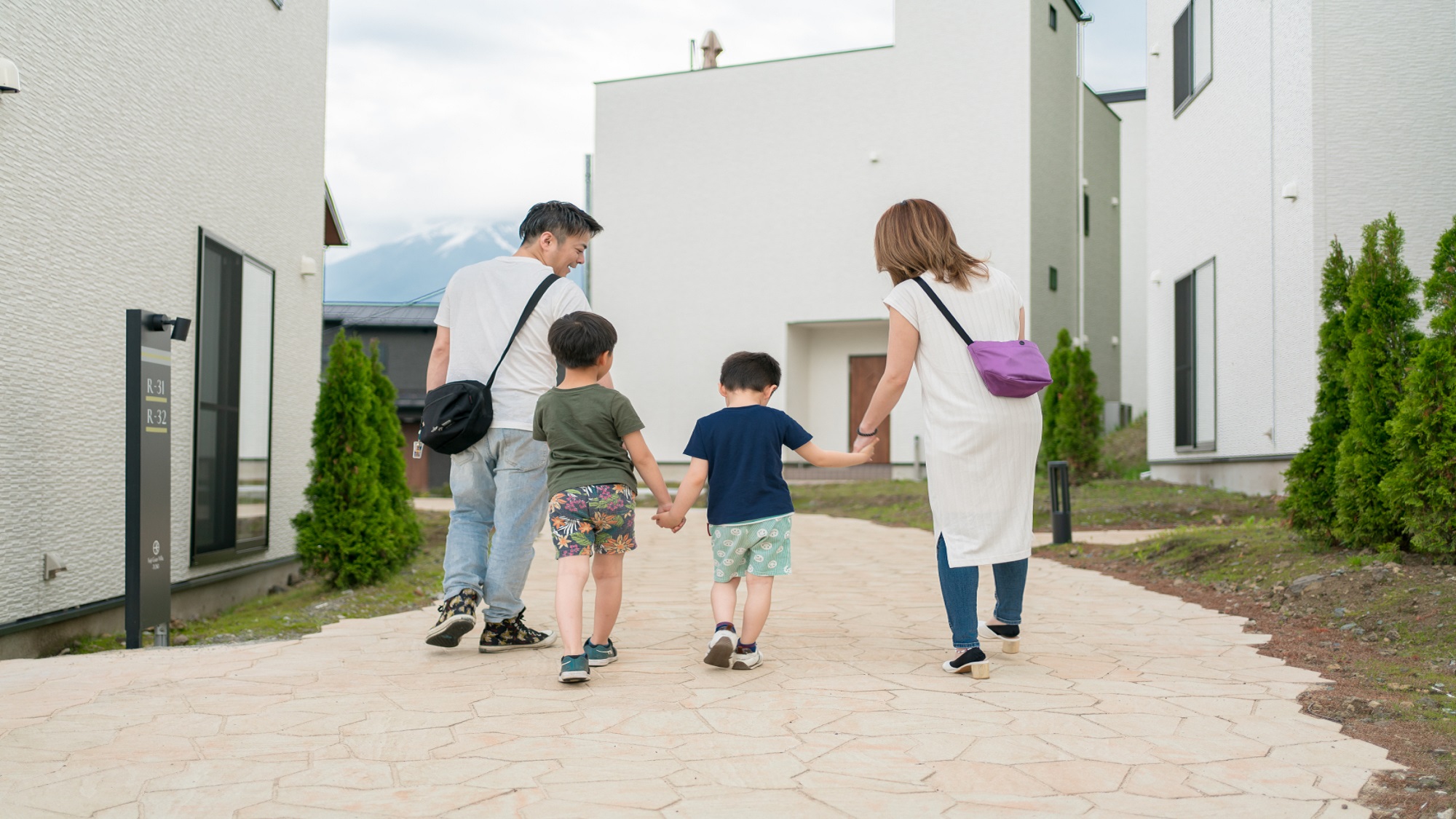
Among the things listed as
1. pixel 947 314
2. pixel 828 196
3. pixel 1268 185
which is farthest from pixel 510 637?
pixel 828 196

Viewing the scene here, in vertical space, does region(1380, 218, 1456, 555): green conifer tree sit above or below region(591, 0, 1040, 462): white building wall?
below

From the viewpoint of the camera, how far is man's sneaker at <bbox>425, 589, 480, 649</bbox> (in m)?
4.25

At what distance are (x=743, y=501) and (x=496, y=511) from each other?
1.02 metres

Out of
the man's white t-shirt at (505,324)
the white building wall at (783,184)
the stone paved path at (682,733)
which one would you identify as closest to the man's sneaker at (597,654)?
the stone paved path at (682,733)

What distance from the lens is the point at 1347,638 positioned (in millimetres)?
4684

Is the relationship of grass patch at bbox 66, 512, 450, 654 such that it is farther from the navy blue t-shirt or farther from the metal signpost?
the navy blue t-shirt

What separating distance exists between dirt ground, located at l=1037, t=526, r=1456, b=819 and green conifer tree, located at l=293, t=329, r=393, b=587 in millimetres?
5133

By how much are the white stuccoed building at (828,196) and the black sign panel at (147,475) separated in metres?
14.9

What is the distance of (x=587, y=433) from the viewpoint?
156 inches

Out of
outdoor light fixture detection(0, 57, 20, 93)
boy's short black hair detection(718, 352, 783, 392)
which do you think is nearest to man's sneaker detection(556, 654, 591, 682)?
boy's short black hair detection(718, 352, 783, 392)

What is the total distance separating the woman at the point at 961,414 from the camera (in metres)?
3.95

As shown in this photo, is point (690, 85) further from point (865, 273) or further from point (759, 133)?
point (865, 273)

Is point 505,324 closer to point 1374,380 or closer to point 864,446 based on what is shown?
point 864,446

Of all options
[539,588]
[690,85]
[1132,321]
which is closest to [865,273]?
[690,85]
